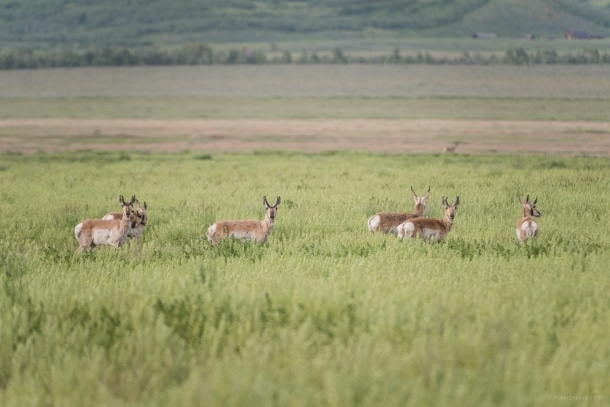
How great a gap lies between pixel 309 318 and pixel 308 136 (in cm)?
6268

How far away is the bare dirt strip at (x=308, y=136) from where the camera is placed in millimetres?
57344

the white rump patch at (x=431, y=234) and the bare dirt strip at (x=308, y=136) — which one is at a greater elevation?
the white rump patch at (x=431, y=234)

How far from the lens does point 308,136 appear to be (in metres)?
71.7

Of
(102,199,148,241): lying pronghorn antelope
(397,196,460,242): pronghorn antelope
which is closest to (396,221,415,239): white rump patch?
(397,196,460,242): pronghorn antelope

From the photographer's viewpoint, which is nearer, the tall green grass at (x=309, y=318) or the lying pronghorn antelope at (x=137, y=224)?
the tall green grass at (x=309, y=318)

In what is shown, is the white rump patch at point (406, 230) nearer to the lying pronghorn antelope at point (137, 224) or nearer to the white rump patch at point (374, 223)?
the white rump patch at point (374, 223)

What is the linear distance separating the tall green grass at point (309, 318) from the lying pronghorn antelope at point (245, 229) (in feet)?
1.15

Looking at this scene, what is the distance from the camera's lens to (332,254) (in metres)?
14.8

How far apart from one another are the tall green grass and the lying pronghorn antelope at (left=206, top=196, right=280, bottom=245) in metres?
0.35

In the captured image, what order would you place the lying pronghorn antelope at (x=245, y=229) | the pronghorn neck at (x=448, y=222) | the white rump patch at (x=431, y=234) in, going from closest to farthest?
1. the white rump patch at (x=431, y=234)
2. the lying pronghorn antelope at (x=245, y=229)
3. the pronghorn neck at (x=448, y=222)


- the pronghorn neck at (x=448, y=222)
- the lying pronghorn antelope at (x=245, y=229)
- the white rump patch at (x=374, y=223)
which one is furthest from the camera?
the white rump patch at (x=374, y=223)

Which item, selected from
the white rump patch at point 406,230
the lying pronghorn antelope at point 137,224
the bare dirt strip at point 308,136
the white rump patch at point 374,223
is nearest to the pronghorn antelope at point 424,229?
the white rump patch at point 406,230

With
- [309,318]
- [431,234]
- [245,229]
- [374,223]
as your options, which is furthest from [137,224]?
[309,318]

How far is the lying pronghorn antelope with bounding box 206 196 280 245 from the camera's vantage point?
1739 centimetres
